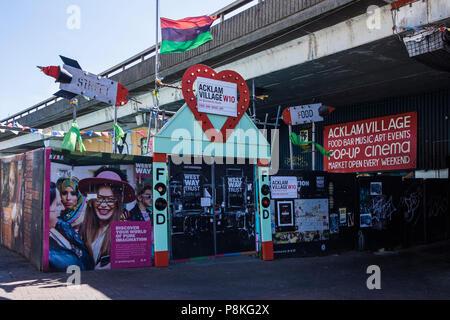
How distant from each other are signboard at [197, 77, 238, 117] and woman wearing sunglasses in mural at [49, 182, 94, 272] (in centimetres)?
390

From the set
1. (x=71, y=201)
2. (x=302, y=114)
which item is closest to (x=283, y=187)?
(x=302, y=114)

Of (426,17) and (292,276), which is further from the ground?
(426,17)

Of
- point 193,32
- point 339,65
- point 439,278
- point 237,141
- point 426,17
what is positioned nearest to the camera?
point 439,278

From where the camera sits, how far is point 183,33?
12211mm

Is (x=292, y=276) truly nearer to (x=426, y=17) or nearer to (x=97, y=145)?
(x=426, y=17)

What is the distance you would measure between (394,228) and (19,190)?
36.5 ft

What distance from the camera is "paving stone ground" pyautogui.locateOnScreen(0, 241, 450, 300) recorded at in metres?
7.14

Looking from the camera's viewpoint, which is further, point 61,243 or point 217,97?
point 217,97

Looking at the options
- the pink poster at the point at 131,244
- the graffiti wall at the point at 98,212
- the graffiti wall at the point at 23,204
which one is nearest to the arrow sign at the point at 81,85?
the graffiti wall at the point at 23,204

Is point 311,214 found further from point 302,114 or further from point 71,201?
point 71,201

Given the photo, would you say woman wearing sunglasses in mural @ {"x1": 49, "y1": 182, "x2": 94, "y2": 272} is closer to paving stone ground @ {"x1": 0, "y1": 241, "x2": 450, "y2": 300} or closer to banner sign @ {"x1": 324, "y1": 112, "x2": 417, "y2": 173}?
paving stone ground @ {"x1": 0, "y1": 241, "x2": 450, "y2": 300}

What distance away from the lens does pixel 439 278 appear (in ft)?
29.3

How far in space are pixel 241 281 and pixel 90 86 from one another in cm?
611

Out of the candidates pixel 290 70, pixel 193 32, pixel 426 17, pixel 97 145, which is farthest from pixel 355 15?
pixel 97 145
